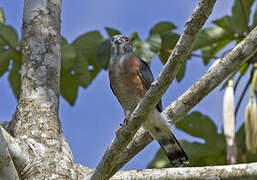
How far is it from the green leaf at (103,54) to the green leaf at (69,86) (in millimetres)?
483

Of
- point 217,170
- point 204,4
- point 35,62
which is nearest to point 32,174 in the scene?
point 35,62

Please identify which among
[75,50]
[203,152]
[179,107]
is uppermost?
[75,50]

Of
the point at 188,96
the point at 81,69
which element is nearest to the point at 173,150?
the point at 188,96

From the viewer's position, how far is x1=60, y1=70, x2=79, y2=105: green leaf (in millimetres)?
5059

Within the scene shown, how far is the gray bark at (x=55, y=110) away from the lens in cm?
261

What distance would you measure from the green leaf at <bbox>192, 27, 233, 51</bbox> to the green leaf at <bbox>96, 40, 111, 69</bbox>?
994 millimetres

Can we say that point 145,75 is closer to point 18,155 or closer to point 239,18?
point 239,18

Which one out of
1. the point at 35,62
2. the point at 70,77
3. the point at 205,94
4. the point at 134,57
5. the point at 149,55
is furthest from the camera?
the point at 70,77

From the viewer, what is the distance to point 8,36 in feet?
14.6

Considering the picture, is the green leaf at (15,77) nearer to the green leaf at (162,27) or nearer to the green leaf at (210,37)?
the green leaf at (162,27)

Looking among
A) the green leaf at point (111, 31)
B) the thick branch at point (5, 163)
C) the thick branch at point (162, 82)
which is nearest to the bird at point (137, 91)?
the green leaf at point (111, 31)

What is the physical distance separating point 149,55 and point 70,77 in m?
1.03

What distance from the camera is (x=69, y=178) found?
3.06 m

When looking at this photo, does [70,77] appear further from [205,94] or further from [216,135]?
[205,94]
